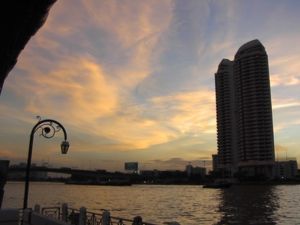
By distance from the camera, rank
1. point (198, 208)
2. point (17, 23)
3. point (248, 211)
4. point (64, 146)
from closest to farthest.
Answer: point (17, 23), point (64, 146), point (248, 211), point (198, 208)

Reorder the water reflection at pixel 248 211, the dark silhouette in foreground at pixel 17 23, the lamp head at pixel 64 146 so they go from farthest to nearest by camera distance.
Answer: the water reflection at pixel 248 211 → the lamp head at pixel 64 146 → the dark silhouette in foreground at pixel 17 23

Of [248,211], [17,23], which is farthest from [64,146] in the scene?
[248,211]

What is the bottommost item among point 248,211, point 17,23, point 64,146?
point 248,211

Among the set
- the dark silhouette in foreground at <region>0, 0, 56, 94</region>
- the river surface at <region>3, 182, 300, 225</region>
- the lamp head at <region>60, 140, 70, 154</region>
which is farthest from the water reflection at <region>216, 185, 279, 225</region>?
the dark silhouette in foreground at <region>0, 0, 56, 94</region>

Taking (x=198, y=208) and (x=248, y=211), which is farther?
(x=198, y=208)

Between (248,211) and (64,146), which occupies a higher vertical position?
(64,146)

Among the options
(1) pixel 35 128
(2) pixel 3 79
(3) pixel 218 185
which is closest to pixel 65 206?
(1) pixel 35 128

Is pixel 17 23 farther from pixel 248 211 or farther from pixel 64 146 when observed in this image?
pixel 248 211

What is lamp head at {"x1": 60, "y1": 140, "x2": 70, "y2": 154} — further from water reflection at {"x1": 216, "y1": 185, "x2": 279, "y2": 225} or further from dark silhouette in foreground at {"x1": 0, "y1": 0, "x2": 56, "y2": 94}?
water reflection at {"x1": 216, "y1": 185, "x2": 279, "y2": 225}

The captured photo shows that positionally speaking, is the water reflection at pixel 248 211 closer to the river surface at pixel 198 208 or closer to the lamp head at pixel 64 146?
the river surface at pixel 198 208

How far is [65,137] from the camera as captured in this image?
861 inches

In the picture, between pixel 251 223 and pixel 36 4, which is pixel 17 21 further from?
pixel 251 223

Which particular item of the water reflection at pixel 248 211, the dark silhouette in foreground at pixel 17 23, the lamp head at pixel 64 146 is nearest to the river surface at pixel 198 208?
the water reflection at pixel 248 211

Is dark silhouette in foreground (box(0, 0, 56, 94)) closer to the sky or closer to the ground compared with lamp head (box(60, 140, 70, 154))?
closer to the ground
